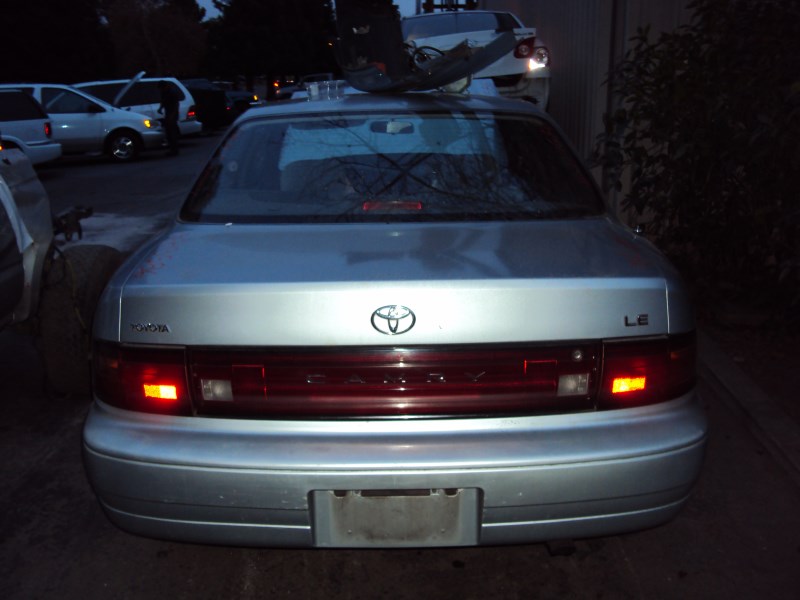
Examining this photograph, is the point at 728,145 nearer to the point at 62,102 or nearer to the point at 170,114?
the point at 170,114

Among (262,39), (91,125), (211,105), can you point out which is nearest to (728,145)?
(91,125)

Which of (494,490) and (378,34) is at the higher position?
(378,34)

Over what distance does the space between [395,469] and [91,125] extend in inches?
675

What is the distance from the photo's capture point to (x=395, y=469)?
2248 mm

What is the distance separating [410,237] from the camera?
272cm

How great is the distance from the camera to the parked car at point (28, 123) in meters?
14.9

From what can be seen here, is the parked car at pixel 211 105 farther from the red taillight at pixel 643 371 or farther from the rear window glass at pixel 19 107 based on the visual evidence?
the red taillight at pixel 643 371

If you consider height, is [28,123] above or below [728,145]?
below

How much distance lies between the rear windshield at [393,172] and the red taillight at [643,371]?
766mm

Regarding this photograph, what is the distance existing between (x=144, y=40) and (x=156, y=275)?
1770 inches

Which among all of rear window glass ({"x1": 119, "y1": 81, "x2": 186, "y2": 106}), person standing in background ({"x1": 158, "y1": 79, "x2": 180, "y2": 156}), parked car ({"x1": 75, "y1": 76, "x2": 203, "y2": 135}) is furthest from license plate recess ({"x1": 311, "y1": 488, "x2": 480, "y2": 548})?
rear window glass ({"x1": 119, "y1": 81, "x2": 186, "y2": 106})

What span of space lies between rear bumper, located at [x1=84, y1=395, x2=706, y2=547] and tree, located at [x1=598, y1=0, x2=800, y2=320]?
2.33m

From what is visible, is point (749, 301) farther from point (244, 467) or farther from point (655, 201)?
point (244, 467)

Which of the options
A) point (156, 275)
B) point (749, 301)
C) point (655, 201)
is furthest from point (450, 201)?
point (749, 301)
